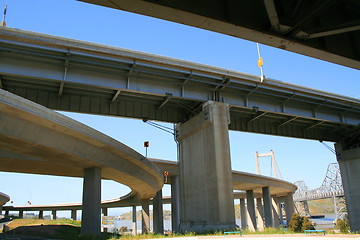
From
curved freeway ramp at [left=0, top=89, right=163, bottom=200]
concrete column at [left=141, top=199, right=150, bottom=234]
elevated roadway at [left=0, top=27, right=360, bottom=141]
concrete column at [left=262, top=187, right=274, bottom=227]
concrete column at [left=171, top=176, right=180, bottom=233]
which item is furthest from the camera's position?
concrete column at [left=262, top=187, right=274, bottom=227]

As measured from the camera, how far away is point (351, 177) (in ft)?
140

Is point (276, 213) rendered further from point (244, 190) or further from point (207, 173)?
point (207, 173)

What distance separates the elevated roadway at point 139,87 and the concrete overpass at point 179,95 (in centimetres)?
7

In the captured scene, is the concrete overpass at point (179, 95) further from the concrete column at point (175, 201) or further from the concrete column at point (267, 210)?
the concrete column at point (267, 210)

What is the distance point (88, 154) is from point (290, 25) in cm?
2029

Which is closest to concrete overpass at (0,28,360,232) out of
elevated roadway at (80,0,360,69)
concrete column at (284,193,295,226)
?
elevated roadway at (80,0,360,69)

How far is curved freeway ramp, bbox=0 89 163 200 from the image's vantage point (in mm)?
18844

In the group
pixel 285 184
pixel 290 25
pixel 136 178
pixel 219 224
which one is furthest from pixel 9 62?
pixel 285 184

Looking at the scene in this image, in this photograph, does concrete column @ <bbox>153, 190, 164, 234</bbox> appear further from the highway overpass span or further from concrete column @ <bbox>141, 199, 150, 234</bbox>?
the highway overpass span

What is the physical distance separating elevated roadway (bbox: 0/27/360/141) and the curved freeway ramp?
13.6ft

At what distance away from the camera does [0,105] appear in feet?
57.6

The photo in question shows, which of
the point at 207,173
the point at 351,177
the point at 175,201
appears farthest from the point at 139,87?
the point at 351,177

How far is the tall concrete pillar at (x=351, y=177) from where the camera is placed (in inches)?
1631

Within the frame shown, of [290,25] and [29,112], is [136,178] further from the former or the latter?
[290,25]
